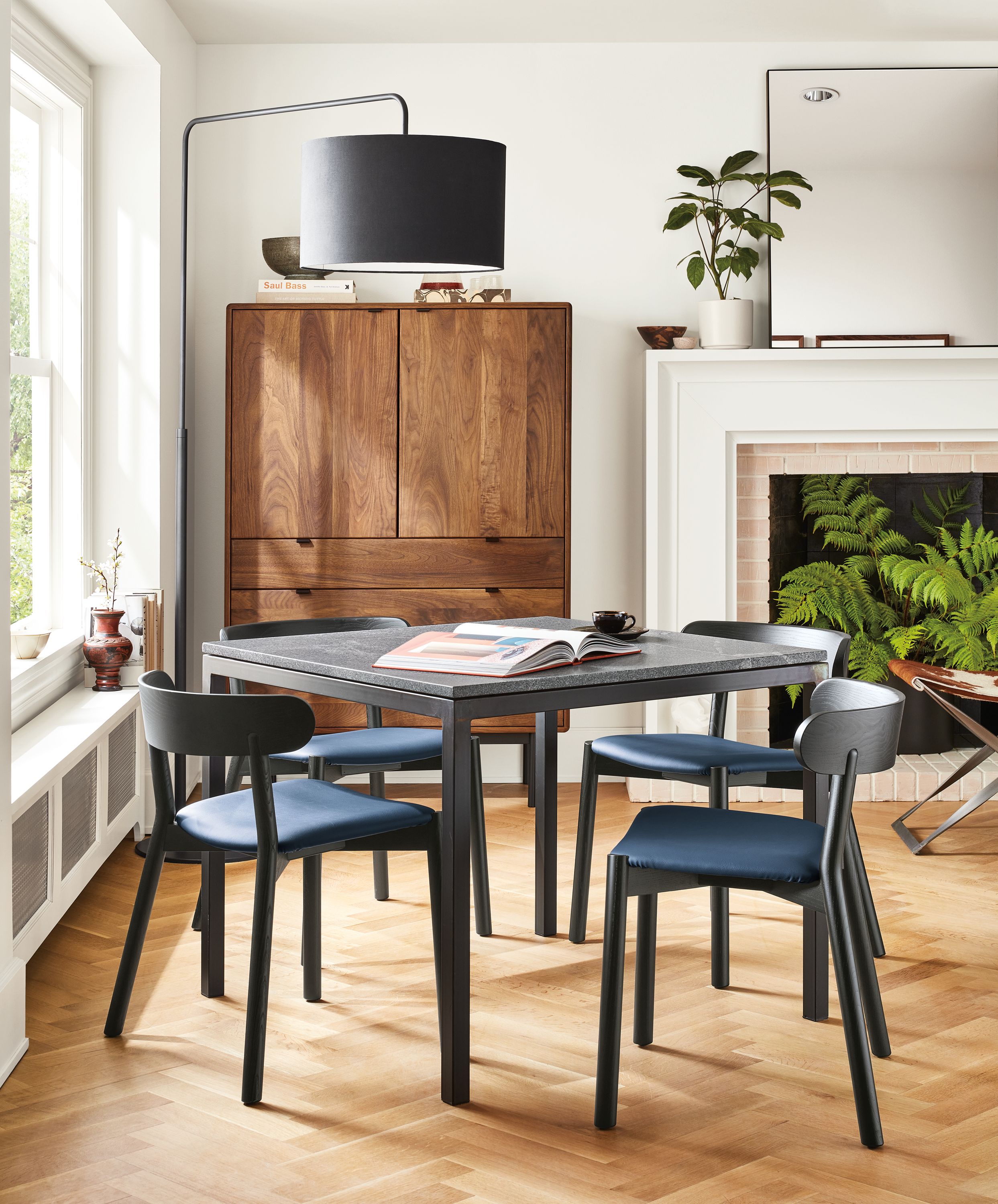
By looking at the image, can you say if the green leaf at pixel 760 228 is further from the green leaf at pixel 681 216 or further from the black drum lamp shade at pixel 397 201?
the black drum lamp shade at pixel 397 201

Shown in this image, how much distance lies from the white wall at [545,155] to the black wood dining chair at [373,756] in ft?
5.94

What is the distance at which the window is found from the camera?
3.96m

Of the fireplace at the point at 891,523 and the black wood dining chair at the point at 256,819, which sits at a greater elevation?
the fireplace at the point at 891,523

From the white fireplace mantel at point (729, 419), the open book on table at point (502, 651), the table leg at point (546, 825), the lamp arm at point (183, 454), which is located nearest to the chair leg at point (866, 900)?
the open book on table at point (502, 651)

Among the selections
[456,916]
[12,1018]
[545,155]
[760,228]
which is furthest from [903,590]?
[12,1018]

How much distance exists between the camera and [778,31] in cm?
494

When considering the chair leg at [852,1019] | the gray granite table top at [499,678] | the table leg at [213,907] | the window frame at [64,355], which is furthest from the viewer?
the window frame at [64,355]

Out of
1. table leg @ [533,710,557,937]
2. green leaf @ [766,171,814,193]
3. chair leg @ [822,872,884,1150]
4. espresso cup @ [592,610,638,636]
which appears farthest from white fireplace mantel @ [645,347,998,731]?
chair leg @ [822,872,884,1150]

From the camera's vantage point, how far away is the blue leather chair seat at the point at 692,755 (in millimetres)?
2982

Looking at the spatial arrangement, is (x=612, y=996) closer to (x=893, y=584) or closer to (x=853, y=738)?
(x=853, y=738)

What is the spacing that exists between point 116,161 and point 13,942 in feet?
9.19

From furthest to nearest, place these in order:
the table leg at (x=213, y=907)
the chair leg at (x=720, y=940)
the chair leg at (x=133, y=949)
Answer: the chair leg at (x=720, y=940)
the table leg at (x=213, y=907)
the chair leg at (x=133, y=949)

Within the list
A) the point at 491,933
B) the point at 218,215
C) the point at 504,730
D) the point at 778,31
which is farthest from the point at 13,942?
the point at 778,31

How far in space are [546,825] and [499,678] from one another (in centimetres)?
93
